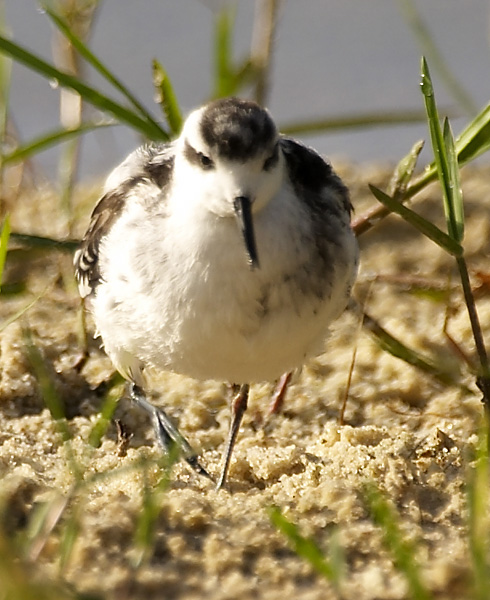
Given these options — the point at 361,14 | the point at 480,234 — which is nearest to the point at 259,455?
the point at 480,234

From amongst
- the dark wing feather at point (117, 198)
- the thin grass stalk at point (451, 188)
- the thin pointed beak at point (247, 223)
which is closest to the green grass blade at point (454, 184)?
the thin grass stalk at point (451, 188)

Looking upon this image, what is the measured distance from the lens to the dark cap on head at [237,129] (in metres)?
3.55

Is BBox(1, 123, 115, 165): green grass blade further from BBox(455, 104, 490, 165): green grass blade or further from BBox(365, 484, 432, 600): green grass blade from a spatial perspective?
BBox(365, 484, 432, 600): green grass blade

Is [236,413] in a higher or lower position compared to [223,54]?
lower

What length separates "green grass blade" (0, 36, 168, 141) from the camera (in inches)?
168

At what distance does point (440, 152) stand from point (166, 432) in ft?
4.79

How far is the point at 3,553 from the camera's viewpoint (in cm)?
248

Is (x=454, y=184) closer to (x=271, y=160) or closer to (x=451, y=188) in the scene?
(x=451, y=188)

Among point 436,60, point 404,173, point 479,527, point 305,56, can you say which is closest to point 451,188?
point 404,173

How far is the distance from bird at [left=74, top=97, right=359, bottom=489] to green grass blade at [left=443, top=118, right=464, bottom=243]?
37 centimetres

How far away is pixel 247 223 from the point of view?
3.44m

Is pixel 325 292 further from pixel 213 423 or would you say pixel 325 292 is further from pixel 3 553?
pixel 3 553

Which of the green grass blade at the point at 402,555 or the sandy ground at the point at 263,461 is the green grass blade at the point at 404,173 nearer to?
the sandy ground at the point at 263,461

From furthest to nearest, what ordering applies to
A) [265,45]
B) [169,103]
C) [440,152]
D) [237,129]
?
1. [265,45]
2. [169,103]
3. [440,152]
4. [237,129]
